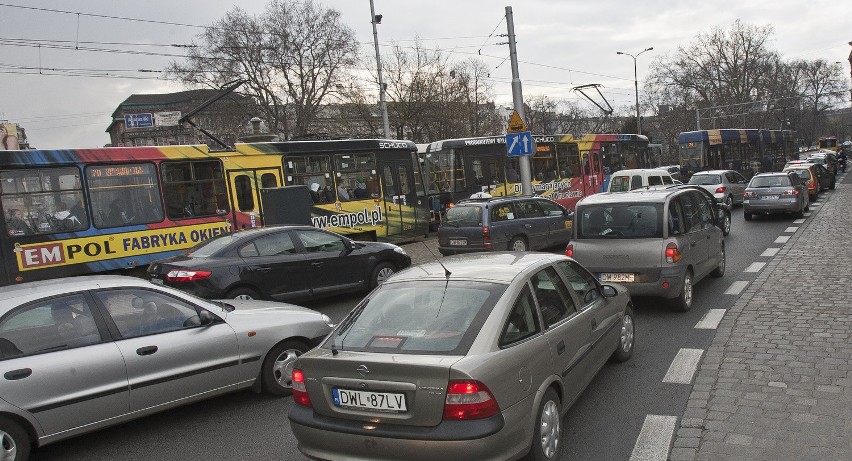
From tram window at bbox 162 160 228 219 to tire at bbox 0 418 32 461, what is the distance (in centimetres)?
905

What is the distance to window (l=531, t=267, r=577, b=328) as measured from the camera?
4426mm

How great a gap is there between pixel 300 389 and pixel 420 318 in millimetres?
887

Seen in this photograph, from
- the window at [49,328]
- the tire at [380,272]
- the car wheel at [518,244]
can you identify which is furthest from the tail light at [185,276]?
the car wheel at [518,244]

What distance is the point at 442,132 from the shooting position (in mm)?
40469

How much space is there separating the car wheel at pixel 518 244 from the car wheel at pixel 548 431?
33.1 feet

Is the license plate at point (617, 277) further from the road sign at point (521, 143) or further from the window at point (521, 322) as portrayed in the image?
the road sign at point (521, 143)

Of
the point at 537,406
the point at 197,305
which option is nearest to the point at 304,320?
the point at 197,305

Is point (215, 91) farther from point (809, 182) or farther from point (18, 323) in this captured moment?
point (18, 323)

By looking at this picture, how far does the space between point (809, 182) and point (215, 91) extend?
117ft

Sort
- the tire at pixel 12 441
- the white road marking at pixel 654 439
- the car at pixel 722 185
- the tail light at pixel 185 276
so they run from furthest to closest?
the car at pixel 722 185 < the tail light at pixel 185 276 < the tire at pixel 12 441 < the white road marking at pixel 654 439

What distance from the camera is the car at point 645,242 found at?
8.04 metres

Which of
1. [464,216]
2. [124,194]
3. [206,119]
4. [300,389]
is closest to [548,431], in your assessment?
[300,389]

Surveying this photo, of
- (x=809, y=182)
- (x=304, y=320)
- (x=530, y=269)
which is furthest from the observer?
(x=809, y=182)

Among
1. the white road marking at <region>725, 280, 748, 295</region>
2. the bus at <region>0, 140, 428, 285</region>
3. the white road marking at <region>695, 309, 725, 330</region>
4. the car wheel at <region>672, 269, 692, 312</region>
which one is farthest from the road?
the bus at <region>0, 140, 428, 285</region>
